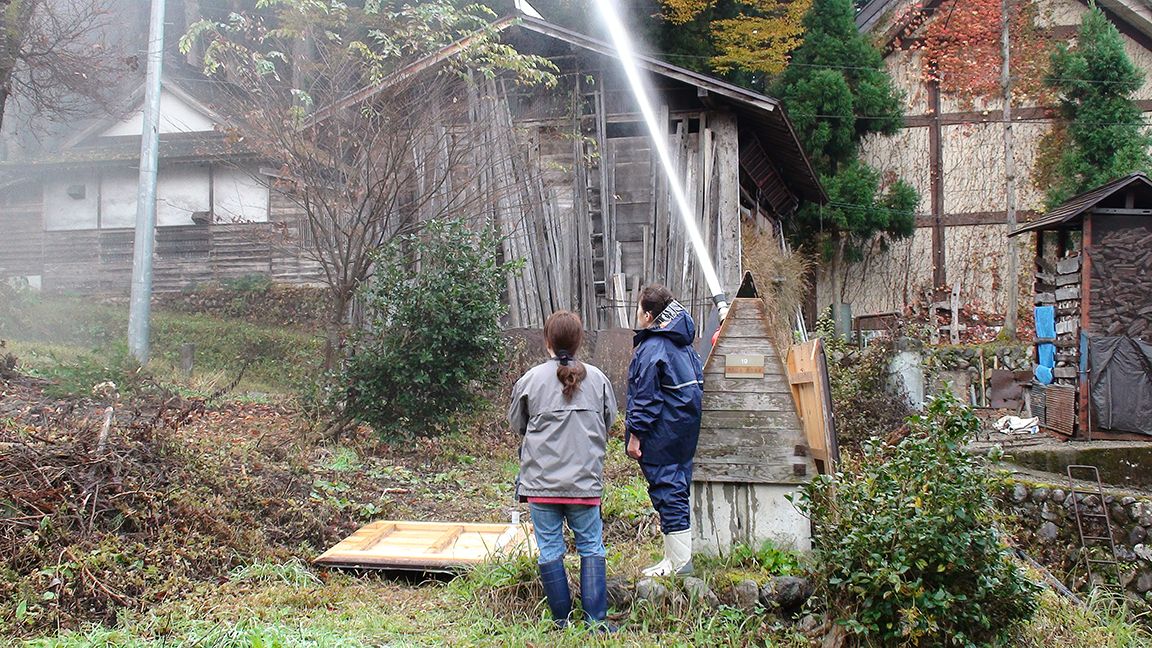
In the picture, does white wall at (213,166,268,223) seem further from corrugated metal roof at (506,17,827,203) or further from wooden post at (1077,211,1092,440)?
wooden post at (1077,211,1092,440)

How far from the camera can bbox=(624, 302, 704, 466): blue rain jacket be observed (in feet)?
14.6

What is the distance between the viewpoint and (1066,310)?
10.4 m

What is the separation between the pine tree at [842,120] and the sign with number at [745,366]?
15684 mm

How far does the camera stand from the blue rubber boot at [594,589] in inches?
167

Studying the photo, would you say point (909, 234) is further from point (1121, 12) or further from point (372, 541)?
point (372, 541)

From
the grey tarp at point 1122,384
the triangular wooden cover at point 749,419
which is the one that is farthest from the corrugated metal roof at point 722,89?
the triangular wooden cover at point 749,419

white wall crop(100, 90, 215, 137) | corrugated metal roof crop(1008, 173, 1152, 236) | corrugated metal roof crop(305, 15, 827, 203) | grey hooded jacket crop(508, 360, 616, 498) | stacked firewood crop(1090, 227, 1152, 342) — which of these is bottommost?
grey hooded jacket crop(508, 360, 616, 498)

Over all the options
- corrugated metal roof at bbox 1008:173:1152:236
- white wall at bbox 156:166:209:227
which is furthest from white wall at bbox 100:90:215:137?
corrugated metal roof at bbox 1008:173:1152:236

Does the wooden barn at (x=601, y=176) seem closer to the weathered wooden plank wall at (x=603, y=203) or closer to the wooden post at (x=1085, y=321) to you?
the weathered wooden plank wall at (x=603, y=203)

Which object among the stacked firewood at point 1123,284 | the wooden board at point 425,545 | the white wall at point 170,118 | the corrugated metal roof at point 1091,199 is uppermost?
the white wall at point 170,118

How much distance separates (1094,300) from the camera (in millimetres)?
9828

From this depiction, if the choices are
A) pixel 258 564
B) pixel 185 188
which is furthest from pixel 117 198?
pixel 258 564

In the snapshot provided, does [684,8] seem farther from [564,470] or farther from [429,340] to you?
[564,470]

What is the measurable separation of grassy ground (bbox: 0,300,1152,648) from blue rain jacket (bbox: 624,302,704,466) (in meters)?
0.71
